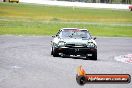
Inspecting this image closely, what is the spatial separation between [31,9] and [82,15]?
950 centimetres

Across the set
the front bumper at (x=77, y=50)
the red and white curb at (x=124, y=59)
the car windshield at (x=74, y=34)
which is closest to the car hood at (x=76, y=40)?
the front bumper at (x=77, y=50)

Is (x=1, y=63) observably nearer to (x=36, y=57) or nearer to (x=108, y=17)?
(x=36, y=57)

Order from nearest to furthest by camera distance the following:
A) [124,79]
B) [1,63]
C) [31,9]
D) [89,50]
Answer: [124,79]
[1,63]
[89,50]
[31,9]

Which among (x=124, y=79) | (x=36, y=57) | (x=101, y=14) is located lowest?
(x=101, y=14)

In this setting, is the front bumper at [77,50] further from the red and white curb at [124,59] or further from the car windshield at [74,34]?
the red and white curb at [124,59]

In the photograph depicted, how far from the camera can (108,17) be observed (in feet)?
228

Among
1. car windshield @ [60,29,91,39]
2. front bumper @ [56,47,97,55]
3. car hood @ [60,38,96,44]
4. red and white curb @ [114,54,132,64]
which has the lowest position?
red and white curb @ [114,54,132,64]

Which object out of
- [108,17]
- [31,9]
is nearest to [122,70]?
[108,17]

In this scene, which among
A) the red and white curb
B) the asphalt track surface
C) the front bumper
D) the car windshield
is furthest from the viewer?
the car windshield

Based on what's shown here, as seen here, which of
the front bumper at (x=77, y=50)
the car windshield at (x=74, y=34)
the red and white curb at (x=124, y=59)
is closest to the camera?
the front bumper at (x=77, y=50)

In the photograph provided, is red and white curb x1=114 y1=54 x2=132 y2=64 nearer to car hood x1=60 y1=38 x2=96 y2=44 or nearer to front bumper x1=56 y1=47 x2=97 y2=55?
front bumper x1=56 y1=47 x2=97 y2=55

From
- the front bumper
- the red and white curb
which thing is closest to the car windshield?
the front bumper

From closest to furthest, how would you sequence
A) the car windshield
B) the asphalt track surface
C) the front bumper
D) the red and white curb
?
the asphalt track surface → the front bumper → the red and white curb → the car windshield

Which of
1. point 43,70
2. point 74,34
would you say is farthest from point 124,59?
point 43,70
